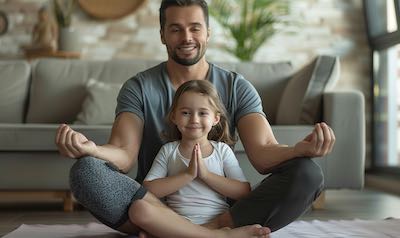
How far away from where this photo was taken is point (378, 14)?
4.84 m

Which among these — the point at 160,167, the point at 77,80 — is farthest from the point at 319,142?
the point at 77,80

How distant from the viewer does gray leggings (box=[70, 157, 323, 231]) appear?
1758mm

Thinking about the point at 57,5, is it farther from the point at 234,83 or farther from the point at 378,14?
the point at 234,83

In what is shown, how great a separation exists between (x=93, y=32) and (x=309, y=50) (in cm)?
176

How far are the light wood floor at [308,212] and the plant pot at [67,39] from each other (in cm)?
137

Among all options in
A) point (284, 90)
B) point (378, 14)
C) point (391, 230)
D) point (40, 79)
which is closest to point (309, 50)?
point (378, 14)

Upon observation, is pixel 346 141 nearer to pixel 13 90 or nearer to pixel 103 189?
pixel 103 189

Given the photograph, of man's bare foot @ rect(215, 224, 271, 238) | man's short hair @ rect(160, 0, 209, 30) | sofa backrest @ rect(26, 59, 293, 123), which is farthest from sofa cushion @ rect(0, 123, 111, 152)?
man's bare foot @ rect(215, 224, 271, 238)

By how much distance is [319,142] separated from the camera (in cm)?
163

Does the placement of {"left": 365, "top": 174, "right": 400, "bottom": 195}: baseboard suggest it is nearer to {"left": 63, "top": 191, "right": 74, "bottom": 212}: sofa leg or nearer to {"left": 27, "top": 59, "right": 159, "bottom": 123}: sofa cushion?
{"left": 27, "top": 59, "right": 159, "bottom": 123}: sofa cushion

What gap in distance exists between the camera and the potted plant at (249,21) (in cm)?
458

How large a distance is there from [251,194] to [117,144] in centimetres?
48

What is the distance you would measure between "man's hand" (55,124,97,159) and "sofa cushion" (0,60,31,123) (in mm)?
2086

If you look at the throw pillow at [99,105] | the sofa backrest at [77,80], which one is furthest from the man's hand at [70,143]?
the sofa backrest at [77,80]
